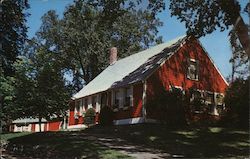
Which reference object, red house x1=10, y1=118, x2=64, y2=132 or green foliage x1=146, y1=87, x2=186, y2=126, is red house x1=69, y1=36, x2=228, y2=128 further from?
red house x1=10, y1=118, x2=64, y2=132

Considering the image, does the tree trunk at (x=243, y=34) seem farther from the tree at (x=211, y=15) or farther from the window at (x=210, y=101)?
the window at (x=210, y=101)

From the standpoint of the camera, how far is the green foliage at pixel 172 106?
28.2 meters

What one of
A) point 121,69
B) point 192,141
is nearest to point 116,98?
point 121,69

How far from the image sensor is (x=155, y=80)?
32312 mm

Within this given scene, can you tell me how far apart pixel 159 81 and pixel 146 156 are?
689 inches

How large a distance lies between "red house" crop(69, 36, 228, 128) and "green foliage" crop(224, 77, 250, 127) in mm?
5571

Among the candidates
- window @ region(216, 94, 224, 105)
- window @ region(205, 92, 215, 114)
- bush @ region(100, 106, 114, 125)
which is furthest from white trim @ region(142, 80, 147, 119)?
window @ region(216, 94, 224, 105)

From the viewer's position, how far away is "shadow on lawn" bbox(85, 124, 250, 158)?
663 inches

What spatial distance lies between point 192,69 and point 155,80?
4713 millimetres

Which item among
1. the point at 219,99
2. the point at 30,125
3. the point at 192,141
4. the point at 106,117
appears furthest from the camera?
the point at 30,125

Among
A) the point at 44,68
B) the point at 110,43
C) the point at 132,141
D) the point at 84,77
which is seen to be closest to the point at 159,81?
the point at 44,68

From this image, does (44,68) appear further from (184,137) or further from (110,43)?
(110,43)

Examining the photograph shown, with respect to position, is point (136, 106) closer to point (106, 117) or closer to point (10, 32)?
point (106, 117)

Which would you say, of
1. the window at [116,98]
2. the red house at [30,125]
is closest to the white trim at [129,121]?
the window at [116,98]
